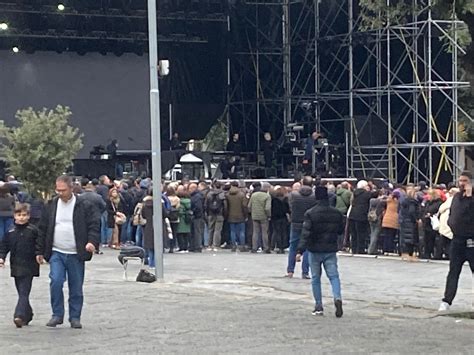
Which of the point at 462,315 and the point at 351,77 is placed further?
the point at 351,77

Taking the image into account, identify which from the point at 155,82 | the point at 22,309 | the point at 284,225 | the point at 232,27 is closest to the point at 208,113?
the point at 232,27

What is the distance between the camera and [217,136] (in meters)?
42.6

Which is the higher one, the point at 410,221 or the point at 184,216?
the point at 184,216

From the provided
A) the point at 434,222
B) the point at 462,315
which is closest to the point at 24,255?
the point at 462,315

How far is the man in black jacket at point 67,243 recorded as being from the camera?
1188cm

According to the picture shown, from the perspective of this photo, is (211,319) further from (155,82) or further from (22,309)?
(155,82)

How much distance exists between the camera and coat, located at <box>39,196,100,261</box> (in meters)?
11.9

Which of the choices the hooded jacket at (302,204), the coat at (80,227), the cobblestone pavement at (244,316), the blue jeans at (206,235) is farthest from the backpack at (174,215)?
the coat at (80,227)

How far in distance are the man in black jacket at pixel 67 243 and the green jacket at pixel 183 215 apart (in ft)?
41.1

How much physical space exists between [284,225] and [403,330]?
12.8m

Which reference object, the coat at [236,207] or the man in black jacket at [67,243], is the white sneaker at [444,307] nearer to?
the man in black jacket at [67,243]

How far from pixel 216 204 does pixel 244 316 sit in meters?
12.5

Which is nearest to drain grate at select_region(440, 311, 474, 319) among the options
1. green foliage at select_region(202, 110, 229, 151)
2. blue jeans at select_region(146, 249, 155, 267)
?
blue jeans at select_region(146, 249, 155, 267)

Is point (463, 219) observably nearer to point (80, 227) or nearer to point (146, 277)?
point (80, 227)
